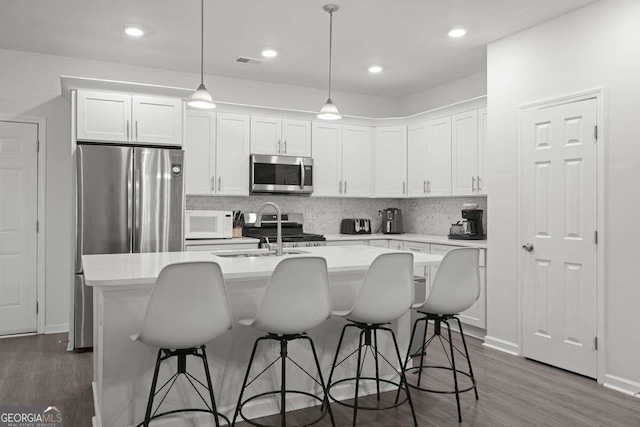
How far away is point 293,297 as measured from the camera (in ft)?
7.94

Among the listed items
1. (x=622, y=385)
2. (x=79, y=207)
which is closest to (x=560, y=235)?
(x=622, y=385)

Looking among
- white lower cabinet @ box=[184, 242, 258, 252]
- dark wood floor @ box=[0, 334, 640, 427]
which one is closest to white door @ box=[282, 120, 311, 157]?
white lower cabinet @ box=[184, 242, 258, 252]

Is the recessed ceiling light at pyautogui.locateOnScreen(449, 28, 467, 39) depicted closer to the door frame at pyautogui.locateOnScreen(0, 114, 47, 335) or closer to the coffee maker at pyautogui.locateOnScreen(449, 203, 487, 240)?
the coffee maker at pyautogui.locateOnScreen(449, 203, 487, 240)

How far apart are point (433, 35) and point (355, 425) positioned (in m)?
3.20

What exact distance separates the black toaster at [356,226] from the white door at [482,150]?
5.32 feet

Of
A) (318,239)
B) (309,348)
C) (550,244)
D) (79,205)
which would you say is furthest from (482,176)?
(79,205)

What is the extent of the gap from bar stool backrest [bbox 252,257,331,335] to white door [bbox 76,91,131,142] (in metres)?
2.86

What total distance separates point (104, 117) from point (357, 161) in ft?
9.62

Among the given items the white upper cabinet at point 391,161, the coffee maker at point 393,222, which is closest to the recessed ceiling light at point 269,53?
the white upper cabinet at point 391,161

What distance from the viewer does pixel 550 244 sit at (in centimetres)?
386

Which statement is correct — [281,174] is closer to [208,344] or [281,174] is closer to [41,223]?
[41,223]

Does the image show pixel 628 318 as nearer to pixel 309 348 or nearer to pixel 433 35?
pixel 309 348

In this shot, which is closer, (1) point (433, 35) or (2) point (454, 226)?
(1) point (433, 35)

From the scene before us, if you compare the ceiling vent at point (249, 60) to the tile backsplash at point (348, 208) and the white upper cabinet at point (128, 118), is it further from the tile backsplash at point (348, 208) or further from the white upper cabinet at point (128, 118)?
the tile backsplash at point (348, 208)
